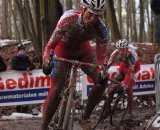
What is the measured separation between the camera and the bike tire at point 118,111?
29.7ft

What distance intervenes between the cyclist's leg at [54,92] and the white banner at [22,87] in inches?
202

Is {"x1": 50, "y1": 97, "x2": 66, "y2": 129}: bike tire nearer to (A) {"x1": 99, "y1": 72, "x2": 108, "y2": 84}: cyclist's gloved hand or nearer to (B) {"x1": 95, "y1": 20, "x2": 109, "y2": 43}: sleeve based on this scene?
(A) {"x1": 99, "y1": 72, "x2": 108, "y2": 84}: cyclist's gloved hand

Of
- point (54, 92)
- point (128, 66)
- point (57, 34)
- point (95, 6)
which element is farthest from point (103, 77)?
point (128, 66)

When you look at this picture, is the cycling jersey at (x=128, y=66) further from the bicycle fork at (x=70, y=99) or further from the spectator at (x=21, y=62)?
the bicycle fork at (x=70, y=99)

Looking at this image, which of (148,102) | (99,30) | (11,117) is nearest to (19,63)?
(11,117)

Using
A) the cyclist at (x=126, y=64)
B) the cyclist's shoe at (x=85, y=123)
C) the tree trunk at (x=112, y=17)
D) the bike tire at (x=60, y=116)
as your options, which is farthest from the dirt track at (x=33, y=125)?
the tree trunk at (x=112, y=17)

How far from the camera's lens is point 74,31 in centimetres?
522

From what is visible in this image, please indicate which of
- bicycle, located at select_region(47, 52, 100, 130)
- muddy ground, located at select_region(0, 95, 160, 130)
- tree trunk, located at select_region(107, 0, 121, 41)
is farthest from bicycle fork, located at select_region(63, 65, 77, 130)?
tree trunk, located at select_region(107, 0, 121, 41)

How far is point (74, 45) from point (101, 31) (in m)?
0.48

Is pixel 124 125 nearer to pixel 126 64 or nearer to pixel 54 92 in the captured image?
pixel 126 64

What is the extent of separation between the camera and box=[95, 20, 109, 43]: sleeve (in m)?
5.16

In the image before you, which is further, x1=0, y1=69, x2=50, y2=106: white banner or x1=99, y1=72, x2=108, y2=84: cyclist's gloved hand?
x1=0, y1=69, x2=50, y2=106: white banner

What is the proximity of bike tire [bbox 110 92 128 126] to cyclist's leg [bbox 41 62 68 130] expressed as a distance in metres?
3.83

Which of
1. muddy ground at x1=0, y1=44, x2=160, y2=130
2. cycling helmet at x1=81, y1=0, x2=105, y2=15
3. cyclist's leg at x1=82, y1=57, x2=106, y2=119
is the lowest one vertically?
muddy ground at x1=0, y1=44, x2=160, y2=130
